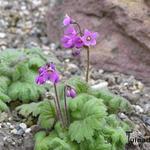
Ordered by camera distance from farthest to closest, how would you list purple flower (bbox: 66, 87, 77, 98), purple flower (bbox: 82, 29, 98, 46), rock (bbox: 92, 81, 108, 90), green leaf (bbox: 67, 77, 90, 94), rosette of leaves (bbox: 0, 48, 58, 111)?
rock (bbox: 92, 81, 108, 90)
rosette of leaves (bbox: 0, 48, 58, 111)
green leaf (bbox: 67, 77, 90, 94)
purple flower (bbox: 82, 29, 98, 46)
purple flower (bbox: 66, 87, 77, 98)

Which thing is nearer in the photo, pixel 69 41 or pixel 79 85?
pixel 69 41

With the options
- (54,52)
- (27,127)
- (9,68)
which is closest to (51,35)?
(54,52)

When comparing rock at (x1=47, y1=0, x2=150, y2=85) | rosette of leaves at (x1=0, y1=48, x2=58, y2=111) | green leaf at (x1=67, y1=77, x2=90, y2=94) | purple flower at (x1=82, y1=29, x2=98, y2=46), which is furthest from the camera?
rock at (x1=47, y1=0, x2=150, y2=85)

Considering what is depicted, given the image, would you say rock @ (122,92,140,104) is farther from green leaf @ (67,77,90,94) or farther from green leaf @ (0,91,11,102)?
green leaf @ (0,91,11,102)

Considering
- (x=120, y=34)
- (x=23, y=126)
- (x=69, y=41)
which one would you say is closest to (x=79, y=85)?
(x=69, y=41)

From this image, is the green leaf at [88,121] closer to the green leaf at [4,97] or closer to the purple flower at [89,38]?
the purple flower at [89,38]

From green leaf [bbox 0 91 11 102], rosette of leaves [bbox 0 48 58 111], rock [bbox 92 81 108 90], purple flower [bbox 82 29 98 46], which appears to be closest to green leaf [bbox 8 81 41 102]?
rosette of leaves [bbox 0 48 58 111]

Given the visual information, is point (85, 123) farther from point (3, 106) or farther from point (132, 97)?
point (132, 97)
